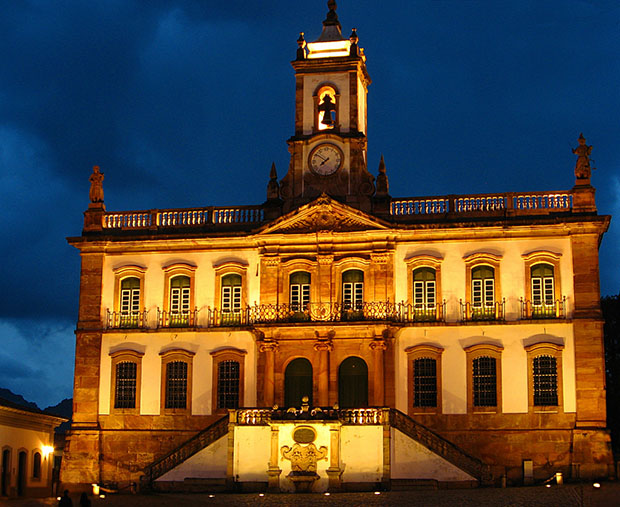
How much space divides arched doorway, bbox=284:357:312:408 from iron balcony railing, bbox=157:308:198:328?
4134 millimetres

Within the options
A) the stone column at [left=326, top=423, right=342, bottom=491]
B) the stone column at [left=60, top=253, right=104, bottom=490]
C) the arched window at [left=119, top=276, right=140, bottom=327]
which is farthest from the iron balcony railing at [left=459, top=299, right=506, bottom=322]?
the stone column at [left=60, top=253, right=104, bottom=490]

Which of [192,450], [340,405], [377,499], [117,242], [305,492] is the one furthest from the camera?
[117,242]

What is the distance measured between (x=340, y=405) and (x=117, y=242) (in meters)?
10.7

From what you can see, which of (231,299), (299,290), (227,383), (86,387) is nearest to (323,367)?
(299,290)

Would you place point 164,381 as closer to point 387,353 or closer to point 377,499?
point 387,353

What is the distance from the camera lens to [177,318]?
41469 mm

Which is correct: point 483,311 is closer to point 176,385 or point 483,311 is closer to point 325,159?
point 325,159

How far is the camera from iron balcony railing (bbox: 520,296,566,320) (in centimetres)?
3853

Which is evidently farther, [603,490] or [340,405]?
[340,405]

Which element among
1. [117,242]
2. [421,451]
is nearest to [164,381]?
[117,242]

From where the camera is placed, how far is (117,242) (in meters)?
42.2

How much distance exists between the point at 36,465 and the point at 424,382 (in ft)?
54.2

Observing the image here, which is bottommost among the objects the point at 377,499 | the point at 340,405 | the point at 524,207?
the point at 377,499

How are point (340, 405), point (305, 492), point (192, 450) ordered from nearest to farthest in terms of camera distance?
point (305, 492) → point (192, 450) → point (340, 405)
